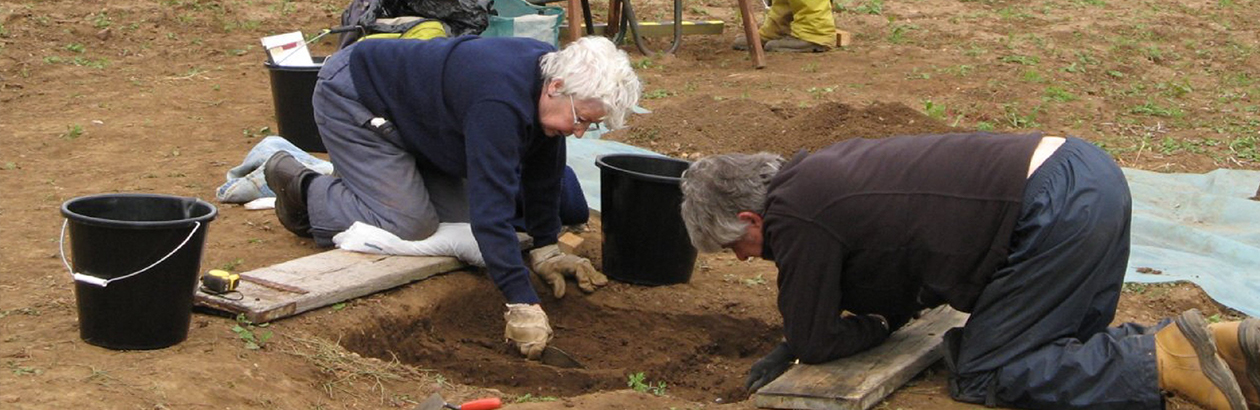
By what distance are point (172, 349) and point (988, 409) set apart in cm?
229

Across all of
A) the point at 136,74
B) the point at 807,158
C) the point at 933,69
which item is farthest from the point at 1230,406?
the point at 136,74

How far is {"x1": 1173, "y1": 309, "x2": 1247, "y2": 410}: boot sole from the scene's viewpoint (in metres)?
3.37

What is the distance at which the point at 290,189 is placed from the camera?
195 inches

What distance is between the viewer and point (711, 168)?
3.52m

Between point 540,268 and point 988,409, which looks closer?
point 988,409

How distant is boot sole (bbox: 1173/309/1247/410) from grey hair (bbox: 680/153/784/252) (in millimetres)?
1160

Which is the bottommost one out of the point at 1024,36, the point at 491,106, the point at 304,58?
the point at 1024,36

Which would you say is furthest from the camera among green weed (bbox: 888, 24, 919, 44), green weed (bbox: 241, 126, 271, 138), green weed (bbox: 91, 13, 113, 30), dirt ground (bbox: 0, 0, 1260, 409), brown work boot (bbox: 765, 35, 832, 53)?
green weed (bbox: 888, 24, 919, 44)

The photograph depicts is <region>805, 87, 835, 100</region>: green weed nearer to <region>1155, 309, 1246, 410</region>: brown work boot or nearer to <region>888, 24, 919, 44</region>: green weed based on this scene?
<region>888, 24, 919, 44</region>: green weed

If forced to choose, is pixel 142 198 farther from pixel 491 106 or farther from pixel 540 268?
pixel 540 268

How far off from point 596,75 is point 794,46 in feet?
19.8

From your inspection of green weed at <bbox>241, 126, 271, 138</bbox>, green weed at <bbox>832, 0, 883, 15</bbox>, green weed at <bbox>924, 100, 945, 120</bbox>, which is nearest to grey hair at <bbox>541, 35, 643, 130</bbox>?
green weed at <bbox>241, 126, 271, 138</bbox>

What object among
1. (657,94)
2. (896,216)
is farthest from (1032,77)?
(896,216)

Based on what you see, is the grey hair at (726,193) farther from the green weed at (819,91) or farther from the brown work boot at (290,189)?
the green weed at (819,91)
